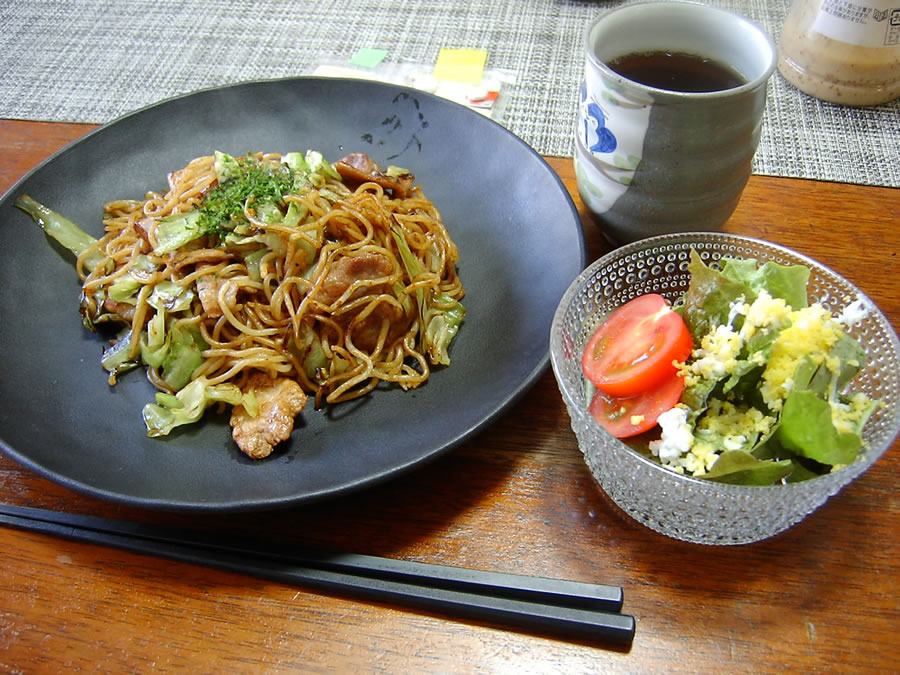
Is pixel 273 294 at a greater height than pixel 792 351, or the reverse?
pixel 792 351

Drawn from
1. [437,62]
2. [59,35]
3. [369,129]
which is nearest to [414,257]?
[369,129]

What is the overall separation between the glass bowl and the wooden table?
0.26ft

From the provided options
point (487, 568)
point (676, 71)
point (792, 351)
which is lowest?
point (487, 568)

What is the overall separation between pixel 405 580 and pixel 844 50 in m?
1.91

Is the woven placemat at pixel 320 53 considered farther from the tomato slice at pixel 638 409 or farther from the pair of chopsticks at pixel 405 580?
the pair of chopsticks at pixel 405 580

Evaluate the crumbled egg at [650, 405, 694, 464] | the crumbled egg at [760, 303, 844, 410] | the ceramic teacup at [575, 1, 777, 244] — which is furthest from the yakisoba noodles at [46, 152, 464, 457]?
the crumbled egg at [760, 303, 844, 410]

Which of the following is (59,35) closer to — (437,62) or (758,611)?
(437,62)

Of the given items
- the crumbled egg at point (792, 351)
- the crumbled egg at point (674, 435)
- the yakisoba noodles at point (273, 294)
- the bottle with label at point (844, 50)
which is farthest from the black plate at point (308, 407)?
the bottle with label at point (844, 50)

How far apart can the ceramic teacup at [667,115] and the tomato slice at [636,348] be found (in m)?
0.33

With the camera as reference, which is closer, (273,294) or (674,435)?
(674,435)

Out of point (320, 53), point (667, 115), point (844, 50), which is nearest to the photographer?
point (667, 115)

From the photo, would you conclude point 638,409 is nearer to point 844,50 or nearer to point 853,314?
point 853,314

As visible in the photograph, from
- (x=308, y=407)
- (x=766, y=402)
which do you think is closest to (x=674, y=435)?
(x=766, y=402)

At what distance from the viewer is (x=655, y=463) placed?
1.02 metres
